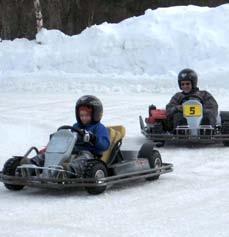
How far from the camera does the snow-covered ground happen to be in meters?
6.08

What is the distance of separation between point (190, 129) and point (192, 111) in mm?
A: 270

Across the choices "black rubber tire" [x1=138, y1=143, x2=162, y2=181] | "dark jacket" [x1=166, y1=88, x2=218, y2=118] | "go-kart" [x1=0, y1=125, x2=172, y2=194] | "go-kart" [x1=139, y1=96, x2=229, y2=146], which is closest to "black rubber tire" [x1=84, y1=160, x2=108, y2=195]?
"go-kart" [x1=0, y1=125, x2=172, y2=194]

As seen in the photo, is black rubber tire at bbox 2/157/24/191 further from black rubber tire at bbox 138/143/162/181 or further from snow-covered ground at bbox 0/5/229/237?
black rubber tire at bbox 138/143/162/181

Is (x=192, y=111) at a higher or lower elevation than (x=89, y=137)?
higher

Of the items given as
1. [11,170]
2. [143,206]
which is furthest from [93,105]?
[143,206]

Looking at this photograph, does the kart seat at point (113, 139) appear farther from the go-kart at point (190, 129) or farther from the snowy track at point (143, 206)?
the go-kart at point (190, 129)

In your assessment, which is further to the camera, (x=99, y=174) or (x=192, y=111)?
(x=192, y=111)

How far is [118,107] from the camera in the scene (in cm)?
1577

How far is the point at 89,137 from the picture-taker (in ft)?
24.8

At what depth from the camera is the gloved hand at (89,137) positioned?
24.7ft

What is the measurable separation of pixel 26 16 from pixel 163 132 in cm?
2411

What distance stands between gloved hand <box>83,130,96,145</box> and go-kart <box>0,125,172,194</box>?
0.25ft

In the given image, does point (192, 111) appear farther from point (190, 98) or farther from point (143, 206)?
point (143, 206)

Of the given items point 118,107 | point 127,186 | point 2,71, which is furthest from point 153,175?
point 2,71
